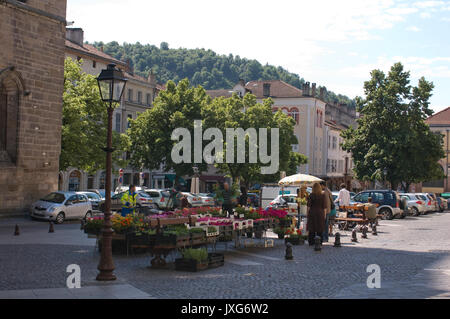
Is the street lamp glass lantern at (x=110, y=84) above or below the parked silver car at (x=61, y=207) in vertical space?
above

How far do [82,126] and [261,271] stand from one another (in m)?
26.0

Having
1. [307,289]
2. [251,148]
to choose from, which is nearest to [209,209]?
[307,289]

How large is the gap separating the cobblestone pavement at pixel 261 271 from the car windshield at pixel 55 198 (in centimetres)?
864

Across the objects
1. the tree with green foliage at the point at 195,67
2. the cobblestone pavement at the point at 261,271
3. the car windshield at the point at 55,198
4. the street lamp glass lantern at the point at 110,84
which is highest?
the tree with green foliage at the point at 195,67

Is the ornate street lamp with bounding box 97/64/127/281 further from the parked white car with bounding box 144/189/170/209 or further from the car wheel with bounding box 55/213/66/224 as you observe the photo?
the parked white car with bounding box 144/189/170/209

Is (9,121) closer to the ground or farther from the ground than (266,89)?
closer to the ground

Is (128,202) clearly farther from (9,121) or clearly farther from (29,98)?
(29,98)

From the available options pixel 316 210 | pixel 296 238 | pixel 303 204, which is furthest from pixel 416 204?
pixel 316 210

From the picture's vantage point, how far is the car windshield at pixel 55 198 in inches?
1136
